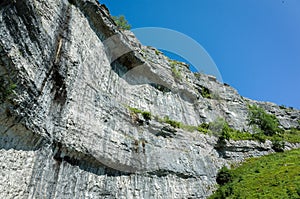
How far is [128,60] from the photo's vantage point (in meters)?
24.2

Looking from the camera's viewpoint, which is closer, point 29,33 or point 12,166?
point 12,166

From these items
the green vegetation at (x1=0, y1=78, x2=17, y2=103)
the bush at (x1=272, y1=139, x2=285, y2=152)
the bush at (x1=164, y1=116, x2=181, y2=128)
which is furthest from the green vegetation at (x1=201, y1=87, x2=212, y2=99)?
the green vegetation at (x1=0, y1=78, x2=17, y2=103)

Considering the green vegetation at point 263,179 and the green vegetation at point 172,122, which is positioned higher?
the green vegetation at point 172,122

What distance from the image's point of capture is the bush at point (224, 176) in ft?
67.8

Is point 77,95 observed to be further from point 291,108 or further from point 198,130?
point 291,108

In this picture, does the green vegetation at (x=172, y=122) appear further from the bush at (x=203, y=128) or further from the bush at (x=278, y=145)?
the bush at (x=278, y=145)

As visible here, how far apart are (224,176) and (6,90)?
1679 centimetres

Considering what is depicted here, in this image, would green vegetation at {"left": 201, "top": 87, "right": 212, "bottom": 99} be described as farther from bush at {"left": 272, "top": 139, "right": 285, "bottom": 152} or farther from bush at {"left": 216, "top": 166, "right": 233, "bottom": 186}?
bush at {"left": 216, "top": 166, "right": 233, "bottom": 186}

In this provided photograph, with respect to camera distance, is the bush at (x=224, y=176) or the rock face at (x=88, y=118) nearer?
the rock face at (x=88, y=118)

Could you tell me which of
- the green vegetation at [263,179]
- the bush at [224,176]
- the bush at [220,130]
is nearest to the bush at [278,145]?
the green vegetation at [263,179]

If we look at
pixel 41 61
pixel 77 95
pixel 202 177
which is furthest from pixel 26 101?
pixel 202 177

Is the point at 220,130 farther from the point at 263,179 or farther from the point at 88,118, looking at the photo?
the point at 88,118

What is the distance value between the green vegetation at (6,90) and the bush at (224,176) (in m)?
16.3

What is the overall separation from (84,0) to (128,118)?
29.7ft
